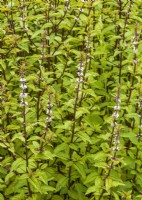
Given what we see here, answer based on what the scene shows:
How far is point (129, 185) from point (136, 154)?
426 millimetres

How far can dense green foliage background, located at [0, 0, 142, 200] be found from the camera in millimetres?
4426

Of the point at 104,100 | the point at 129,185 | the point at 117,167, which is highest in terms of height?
the point at 104,100

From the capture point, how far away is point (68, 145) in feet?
16.0

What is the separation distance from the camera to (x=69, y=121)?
185 inches

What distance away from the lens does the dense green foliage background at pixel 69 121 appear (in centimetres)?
443

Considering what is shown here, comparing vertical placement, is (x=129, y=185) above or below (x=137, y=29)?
below

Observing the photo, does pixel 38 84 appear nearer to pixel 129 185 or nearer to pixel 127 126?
pixel 127 126

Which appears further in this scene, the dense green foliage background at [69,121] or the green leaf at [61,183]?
the green leaf at [61,183]

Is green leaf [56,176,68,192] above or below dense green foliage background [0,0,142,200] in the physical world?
below

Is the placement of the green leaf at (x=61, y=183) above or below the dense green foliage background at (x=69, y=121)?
below

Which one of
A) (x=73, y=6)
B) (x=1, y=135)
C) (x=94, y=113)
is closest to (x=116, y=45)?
(x=73, y=6)

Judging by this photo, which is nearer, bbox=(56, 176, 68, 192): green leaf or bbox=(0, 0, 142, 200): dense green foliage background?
bbox=(0, 0, 142, 200): dense green foliage background

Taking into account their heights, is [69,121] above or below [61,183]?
above

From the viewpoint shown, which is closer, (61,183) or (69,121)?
(69,121)
